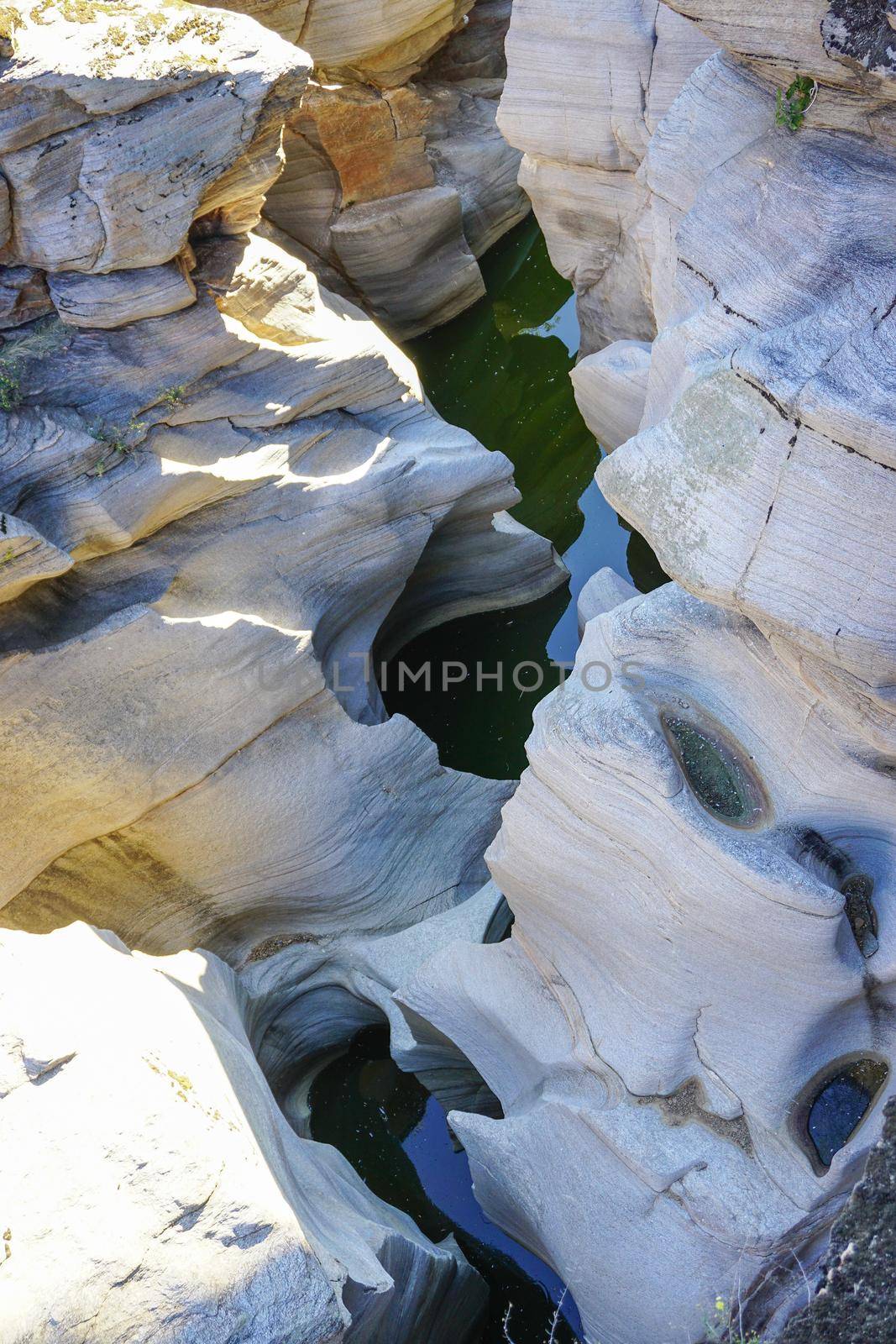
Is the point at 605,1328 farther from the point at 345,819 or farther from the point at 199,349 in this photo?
the point at 199,349

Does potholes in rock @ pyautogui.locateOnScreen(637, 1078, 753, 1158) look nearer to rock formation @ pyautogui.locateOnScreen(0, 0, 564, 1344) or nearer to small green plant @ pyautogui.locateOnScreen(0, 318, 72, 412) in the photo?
rock formation @ pyautogui.locateOnScreen(0, 0, 564, 1344)

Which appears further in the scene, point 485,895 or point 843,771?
point 485,895

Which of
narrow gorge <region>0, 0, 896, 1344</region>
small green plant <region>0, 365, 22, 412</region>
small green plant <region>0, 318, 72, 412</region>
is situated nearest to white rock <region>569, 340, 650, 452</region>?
narrow gorge <region>0, 0, 896, 1344</region>

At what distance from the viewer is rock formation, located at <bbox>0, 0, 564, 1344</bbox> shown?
4.87m

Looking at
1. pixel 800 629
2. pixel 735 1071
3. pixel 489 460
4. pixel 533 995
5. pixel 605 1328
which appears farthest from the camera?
pixel 489 460

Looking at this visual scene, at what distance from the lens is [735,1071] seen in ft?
16.1

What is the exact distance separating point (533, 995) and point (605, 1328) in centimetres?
145

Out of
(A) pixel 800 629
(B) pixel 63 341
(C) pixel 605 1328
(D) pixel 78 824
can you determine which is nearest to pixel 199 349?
(B) pixel 63 341

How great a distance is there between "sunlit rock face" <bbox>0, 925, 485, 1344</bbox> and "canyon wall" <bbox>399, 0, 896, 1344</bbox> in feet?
3.53

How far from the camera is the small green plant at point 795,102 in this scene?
16.3ft

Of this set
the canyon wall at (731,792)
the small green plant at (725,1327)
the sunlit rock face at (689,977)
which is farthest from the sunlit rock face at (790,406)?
the small green plant at (725,1327)

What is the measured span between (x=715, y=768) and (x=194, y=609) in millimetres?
2898

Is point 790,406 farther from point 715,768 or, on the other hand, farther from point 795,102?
point 715,768

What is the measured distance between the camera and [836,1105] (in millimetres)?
4891
